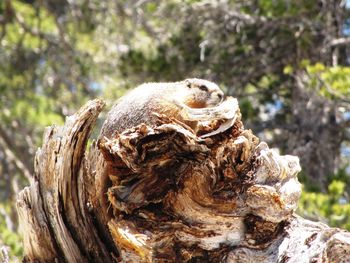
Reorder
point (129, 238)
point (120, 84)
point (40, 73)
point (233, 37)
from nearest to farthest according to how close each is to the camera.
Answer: point (129, 238) → point (233, 37) → point (120, 84) → point (40, 73)

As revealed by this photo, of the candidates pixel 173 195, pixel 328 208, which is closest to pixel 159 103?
pixel 173 195

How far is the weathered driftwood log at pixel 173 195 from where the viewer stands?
2.45 meters

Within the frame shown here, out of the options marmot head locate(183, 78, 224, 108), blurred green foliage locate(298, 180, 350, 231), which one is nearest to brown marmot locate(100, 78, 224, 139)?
marmot head locate(183, 78, 224, 108)

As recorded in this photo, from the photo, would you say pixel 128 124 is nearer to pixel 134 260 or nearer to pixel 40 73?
pixel 134 260

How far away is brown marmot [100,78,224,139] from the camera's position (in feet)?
8.49

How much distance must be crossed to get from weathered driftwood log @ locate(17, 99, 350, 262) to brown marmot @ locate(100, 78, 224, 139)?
53 mm

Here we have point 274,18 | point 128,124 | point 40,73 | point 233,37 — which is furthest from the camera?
point 40,73

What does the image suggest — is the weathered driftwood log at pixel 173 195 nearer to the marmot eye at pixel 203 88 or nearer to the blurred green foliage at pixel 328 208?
the marmot eye at pixel 203 88

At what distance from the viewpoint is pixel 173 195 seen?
2.54 m

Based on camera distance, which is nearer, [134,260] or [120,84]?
[134,260]

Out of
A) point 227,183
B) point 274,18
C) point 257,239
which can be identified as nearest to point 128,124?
point 227,183

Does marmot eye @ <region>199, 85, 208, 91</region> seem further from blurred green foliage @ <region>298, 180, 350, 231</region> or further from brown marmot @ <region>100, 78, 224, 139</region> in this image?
blurred green foliage @ <region>298, 180, 350, 231</region>

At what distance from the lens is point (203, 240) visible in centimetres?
249

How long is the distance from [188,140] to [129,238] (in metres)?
0.39
